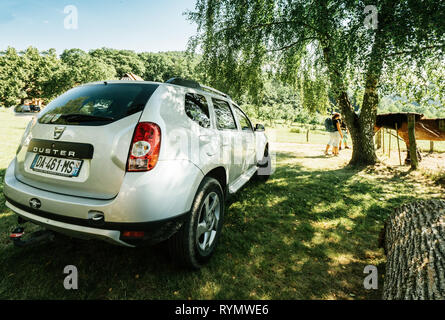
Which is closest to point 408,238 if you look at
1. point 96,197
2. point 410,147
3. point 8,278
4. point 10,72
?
point 96,197

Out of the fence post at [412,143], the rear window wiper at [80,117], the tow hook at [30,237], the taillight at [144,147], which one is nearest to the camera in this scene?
the taillight at [144,147]

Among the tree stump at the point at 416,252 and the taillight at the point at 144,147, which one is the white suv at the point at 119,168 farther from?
the tree stump at the point at 416,252

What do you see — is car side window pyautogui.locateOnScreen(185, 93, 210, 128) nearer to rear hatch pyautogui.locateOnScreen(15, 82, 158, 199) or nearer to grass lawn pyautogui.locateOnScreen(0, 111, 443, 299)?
rear hatch pyautogui.locateOnScreen(15, 82, 158, 199)

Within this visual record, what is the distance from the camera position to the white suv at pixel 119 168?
65.2 inches

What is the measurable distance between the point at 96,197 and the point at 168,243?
78 centimetres

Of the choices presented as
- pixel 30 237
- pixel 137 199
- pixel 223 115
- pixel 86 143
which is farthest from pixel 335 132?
pixel 30 237

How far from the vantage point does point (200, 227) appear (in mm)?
2283

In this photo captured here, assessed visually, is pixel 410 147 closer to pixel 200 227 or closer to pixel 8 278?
pixel 200 227

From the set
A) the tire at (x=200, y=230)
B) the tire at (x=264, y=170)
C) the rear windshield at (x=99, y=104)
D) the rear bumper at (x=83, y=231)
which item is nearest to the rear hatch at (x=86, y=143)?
the rear windshield at (x=99, y=104)

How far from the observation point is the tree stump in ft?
5.13

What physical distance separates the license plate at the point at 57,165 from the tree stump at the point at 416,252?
2684 millimetres

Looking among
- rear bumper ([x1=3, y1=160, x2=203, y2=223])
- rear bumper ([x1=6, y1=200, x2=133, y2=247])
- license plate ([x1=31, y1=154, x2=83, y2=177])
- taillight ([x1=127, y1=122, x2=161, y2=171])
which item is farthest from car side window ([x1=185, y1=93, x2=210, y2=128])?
rear bumper ([x1=6, y1=200, x2=133, y2=247])

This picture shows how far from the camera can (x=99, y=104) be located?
6.53 feet

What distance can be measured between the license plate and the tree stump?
2684 mm
